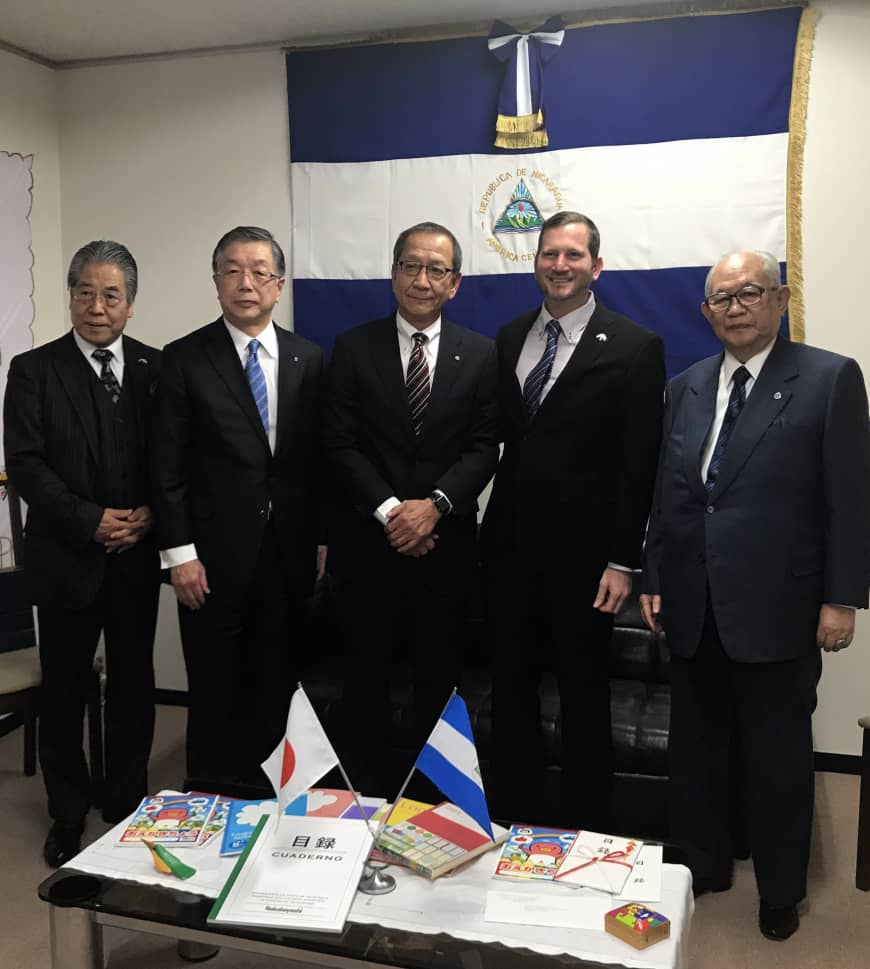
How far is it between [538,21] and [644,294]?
3.44 feet

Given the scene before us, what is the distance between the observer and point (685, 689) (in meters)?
2.46

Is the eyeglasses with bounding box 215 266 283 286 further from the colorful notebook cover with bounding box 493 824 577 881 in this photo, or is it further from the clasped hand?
the colorful notebook cover with bounding box 493 824 577 881

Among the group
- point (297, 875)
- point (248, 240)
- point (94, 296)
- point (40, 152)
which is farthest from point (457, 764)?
point (40, 152)

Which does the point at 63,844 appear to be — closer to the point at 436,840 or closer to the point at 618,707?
the point at 436,840

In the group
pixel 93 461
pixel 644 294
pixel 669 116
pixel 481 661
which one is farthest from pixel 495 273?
pixel 93 461

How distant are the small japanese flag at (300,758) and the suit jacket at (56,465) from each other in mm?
1073

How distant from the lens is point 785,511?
7.35 ft

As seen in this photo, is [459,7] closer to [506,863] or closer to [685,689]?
[685,689]

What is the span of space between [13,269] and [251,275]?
1.76 m

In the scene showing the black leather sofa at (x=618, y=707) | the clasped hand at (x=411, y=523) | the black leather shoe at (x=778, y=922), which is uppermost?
the clasped hand at (x=411, y=523)

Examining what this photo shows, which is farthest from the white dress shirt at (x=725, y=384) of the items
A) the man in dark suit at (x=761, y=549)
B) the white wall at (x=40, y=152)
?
the white wall at (x=40, y=152)

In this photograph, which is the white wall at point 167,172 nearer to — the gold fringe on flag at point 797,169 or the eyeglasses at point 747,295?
the gold fringe on flag at point 797,169

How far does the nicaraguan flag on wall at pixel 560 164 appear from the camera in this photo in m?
Result: 3.35

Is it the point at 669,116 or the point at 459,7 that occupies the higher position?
the point at 459,7
